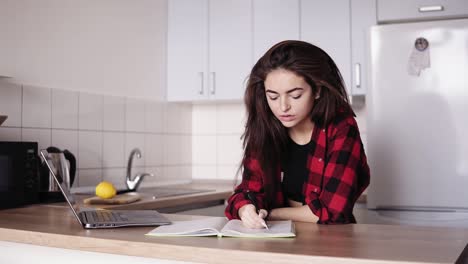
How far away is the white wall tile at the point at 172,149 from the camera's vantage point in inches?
133

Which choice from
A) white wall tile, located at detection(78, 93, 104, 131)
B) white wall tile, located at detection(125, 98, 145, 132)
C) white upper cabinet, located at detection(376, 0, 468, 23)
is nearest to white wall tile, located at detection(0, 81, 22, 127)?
white wall tile, located at detection(78, 93, 104, 131)

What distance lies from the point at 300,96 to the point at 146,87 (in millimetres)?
1699

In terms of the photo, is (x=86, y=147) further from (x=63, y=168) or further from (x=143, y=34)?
(x=143, y=34)

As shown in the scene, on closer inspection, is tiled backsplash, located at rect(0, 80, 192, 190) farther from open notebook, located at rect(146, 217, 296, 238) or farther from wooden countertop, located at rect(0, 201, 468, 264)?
open notebook, located at rect(146, 217, 296, 238)

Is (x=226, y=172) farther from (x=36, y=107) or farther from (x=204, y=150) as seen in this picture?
(x=36, y=107)

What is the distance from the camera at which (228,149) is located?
3.52 meters

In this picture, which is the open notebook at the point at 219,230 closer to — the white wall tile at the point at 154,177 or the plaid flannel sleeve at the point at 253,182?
the plaid flannel sleeve at the point at 253,182

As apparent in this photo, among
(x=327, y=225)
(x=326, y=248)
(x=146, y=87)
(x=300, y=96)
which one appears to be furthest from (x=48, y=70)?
(x=326, y=248)

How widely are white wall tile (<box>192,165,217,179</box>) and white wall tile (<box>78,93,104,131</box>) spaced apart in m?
0.95

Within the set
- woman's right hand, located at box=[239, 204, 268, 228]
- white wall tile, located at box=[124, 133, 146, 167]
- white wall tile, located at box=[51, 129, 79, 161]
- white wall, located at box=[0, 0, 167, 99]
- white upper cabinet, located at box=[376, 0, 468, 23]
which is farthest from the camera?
white wall tile, located at box=[124, 133, 146, 167]

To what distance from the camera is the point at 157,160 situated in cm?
328

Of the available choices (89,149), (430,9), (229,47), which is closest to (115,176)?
(89,149)

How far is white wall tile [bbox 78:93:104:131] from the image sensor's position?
106 inches

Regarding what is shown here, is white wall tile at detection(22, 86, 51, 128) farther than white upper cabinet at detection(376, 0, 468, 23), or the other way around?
white upper cabinet at detection(376, 0, 468, 23)
